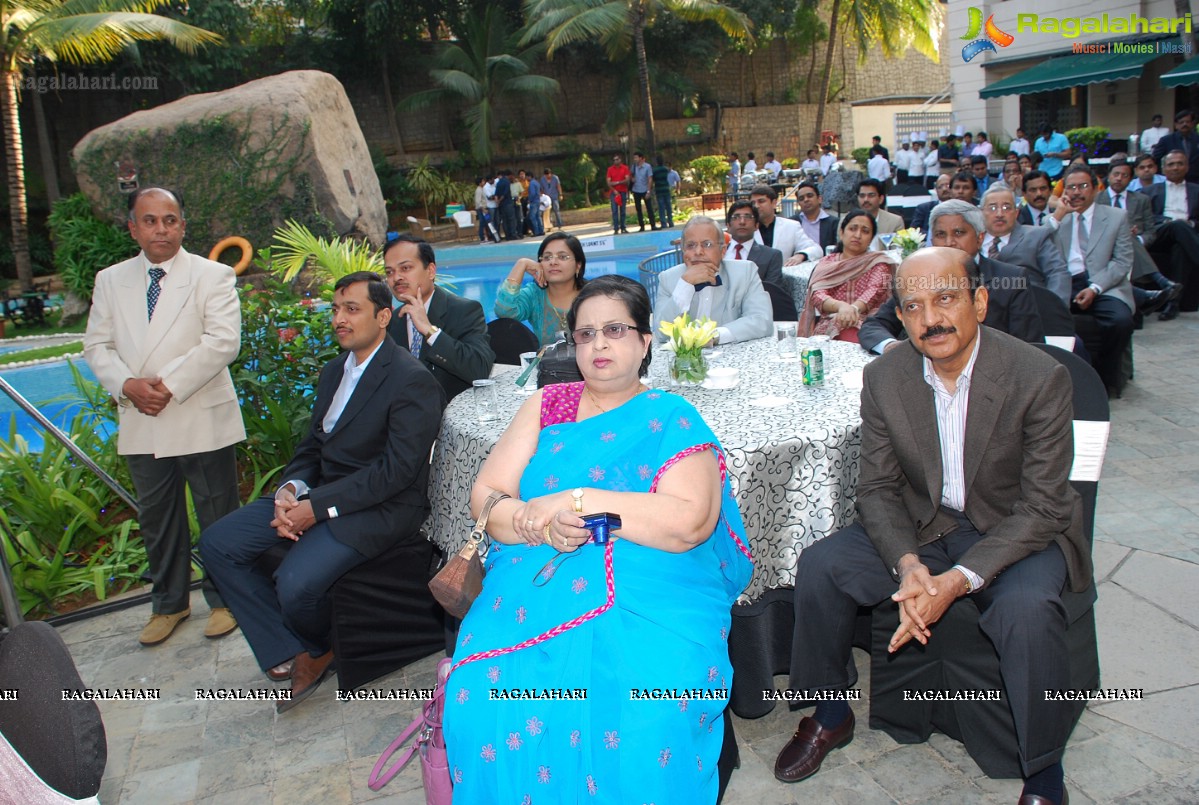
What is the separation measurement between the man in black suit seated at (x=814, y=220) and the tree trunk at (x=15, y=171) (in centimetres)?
1410

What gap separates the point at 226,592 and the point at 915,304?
2548mm

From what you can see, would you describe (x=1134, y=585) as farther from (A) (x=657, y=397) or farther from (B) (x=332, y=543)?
(B) (x=332, y=543)

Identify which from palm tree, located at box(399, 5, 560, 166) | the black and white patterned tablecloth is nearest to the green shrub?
palm tree, located at box(399, 5, 560, 166)

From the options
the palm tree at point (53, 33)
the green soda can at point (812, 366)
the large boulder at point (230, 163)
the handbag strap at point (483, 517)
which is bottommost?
the handbag strap at point (483, 517)

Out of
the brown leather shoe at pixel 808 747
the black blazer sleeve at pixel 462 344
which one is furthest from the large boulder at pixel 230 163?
the brown leather shoe at pixel 808 747

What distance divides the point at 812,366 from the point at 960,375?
759mm

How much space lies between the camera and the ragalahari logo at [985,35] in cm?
2245

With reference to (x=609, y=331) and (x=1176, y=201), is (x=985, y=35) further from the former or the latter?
(x=609, y=331)

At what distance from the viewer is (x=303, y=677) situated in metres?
3.16

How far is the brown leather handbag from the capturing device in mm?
2359

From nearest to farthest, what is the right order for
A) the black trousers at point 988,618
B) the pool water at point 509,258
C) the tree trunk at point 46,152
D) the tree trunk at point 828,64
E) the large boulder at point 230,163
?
1. the black trousers at point 988,618
2. the large boulder at point 230,163
3. the pool water at point 509,258
4. the tree trunk at point 46,152
5. the tree trunk at point 828,64

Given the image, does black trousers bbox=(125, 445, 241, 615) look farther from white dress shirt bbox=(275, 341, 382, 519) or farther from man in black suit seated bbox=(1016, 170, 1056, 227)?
man in black suit seated bbox=(1016, 170, 1056, 227)

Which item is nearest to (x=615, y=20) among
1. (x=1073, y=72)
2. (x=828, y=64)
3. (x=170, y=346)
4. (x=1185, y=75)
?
(x=828, y=64)

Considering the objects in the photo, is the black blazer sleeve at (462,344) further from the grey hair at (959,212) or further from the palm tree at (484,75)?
the palm tree at (484,75)
